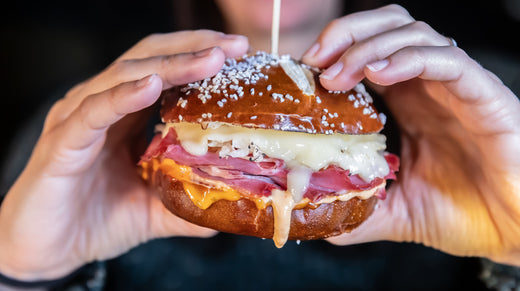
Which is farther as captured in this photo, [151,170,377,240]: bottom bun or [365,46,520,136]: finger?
[151,170,377,240]: bottom bun

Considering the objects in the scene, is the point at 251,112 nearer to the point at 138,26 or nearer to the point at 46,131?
the point at 46,131

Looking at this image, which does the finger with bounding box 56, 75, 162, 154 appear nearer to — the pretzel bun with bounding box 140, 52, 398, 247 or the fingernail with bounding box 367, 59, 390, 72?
the pretzel bun with bounding box 140, 52, 398, 247

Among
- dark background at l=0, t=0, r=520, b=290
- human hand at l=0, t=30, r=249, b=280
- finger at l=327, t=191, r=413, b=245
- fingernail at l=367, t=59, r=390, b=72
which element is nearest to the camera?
fingernail at l=367, t=59, r=390, b=72

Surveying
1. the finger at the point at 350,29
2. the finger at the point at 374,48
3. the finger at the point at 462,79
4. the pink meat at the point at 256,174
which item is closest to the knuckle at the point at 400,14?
the finger at the point at 350,29

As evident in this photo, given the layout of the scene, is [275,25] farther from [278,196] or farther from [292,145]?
[278,196]

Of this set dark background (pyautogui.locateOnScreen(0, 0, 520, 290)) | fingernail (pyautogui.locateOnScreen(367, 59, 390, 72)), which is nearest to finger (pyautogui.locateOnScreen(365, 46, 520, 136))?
fingernail (pyautogui.locateOnScreen(367, 59, 390, 72))

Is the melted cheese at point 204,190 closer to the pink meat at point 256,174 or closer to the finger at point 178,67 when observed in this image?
the pink meat at point 256,174

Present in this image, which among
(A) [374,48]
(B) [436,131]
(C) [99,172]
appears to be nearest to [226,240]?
(C) [99,172]
